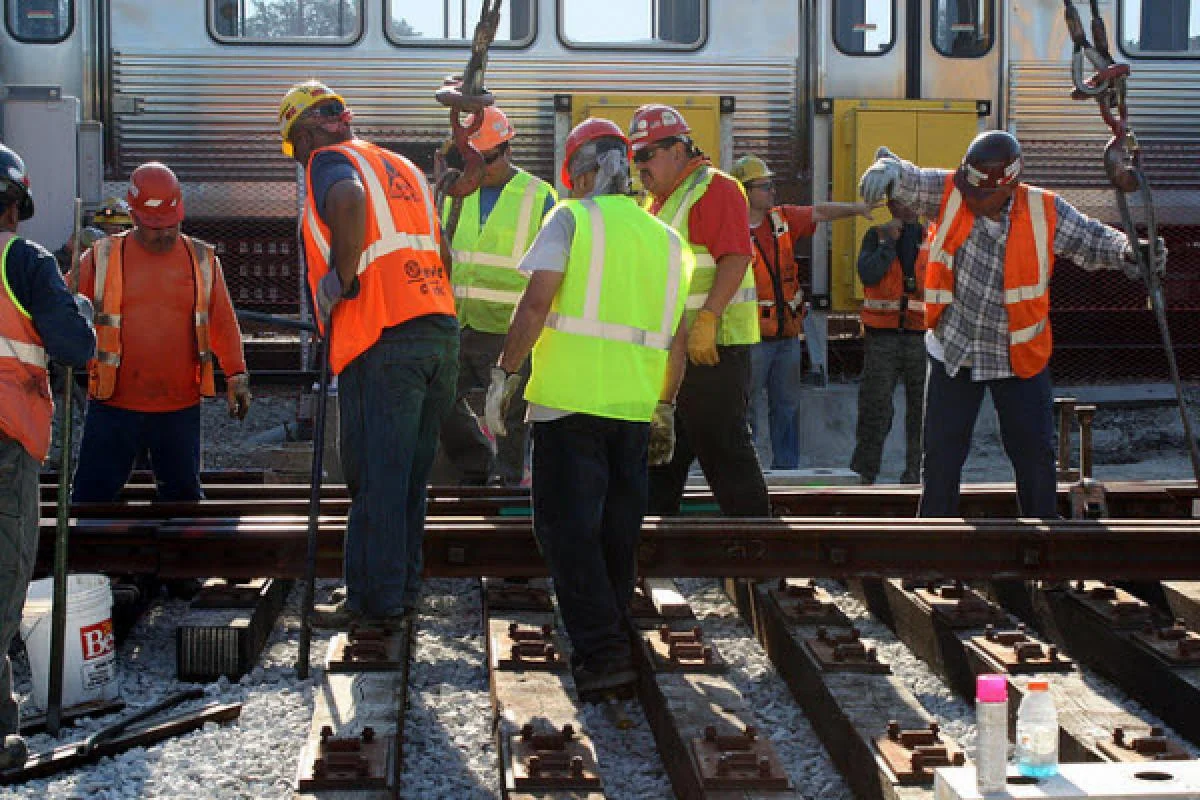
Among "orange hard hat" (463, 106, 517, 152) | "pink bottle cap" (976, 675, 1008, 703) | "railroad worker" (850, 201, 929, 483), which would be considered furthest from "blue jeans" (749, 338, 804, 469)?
"pink bottle cap" (976, 675, 1008, 703)

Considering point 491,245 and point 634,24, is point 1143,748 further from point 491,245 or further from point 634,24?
point 634,24

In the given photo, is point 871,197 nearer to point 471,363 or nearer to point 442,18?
point 471,363

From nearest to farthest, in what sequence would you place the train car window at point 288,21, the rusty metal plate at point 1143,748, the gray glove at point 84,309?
the rusty metal plate at point 1143,748
the gray glove at point 84,309
the train car window at point 288,21

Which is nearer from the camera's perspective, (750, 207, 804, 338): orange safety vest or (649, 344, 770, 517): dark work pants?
(649, 344, 770, 517): dark work pants

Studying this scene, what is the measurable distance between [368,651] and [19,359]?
1.55 metres

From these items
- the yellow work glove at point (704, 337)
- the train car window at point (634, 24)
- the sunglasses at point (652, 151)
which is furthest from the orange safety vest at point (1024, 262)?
the train car window at point (634, 24)

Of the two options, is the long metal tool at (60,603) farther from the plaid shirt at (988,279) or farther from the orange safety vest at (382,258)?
the plaid shirt at (988,279)

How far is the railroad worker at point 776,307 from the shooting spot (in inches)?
388

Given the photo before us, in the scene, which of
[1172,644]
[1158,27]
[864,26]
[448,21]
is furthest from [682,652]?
[1158,27]

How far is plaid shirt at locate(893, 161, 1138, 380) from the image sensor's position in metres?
6.46

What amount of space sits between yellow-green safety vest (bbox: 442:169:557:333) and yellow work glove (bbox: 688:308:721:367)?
137cm

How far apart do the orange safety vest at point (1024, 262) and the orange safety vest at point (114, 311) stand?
3.11 meters

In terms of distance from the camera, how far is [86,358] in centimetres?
462

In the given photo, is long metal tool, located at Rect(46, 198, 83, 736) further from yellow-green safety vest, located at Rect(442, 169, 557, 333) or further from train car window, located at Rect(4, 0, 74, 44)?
train car window, located at Rect(4, 0, 74, 44)
